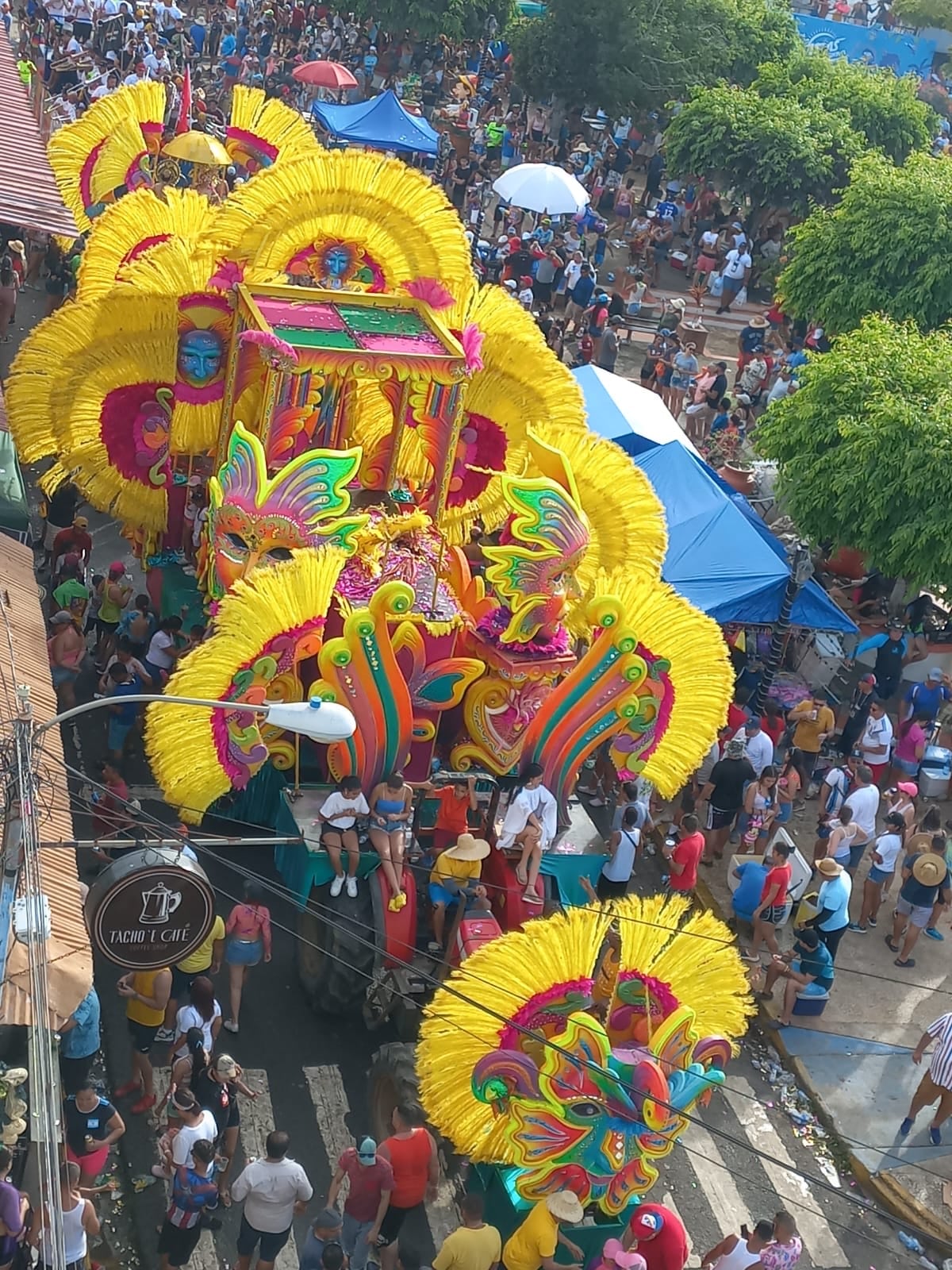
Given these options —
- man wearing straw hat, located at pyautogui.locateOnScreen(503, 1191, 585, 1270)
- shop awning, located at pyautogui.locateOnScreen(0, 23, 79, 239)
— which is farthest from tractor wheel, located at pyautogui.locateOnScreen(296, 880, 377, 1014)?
shop awning, located at pyautogui.locateOnScreen(0, 23, 79, 239)

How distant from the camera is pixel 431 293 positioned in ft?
48.3

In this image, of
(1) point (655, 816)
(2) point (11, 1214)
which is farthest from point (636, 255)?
(2) point (11, 1214)

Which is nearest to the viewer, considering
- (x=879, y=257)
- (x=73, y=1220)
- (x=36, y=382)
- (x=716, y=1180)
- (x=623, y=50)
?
(x=73, y=1220)

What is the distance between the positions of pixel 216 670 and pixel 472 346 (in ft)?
15.4

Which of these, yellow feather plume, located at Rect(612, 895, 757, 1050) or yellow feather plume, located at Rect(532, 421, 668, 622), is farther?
yellow feather plume, located at Rect(532, 421, 668, 622)

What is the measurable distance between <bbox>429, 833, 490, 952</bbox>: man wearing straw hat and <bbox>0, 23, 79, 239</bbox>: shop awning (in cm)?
576

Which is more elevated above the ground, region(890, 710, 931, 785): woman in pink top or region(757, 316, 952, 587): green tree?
region(757, 316, 952, 587): green tree

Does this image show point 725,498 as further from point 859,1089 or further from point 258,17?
point 258,17

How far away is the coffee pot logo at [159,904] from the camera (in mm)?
9430

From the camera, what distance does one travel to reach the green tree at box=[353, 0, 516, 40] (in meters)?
34.8

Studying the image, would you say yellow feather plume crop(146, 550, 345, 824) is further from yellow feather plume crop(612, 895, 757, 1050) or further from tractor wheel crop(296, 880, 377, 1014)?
yellow feather plume crop(612, 895, 757, 1050)

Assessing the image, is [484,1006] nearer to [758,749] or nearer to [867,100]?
[758,749]

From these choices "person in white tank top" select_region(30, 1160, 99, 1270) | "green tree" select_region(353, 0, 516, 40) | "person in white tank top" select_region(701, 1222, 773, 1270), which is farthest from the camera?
"green tree" select_region(353, 0, 516, 40)

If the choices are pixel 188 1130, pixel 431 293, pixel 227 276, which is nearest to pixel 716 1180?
pixel 188 1130
